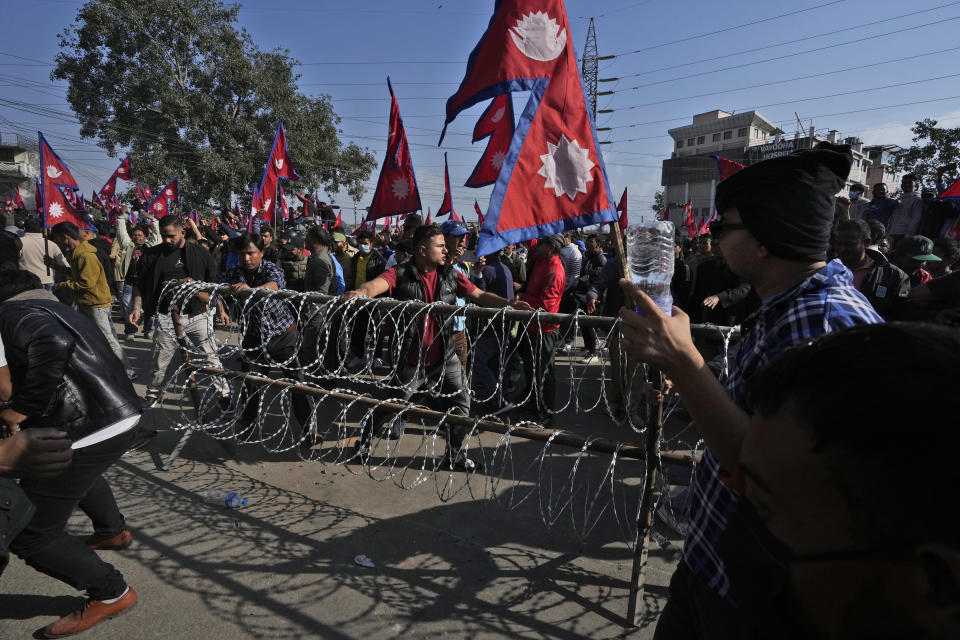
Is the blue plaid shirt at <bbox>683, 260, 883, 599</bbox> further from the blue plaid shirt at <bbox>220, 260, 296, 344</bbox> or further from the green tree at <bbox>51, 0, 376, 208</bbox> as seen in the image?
the green tree at <bbox>51, 0, 376, 208</bbox>

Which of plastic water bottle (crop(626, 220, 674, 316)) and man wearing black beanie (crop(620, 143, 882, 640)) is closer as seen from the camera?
man wearing black beanie (crop(620, 143, 882, 640))

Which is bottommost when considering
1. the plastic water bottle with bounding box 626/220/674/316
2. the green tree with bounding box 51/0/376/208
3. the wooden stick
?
the wooden stick

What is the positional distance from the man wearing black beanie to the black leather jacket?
253cm

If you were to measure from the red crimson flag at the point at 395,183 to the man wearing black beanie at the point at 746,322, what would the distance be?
176 inches

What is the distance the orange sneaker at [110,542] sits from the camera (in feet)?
9.94

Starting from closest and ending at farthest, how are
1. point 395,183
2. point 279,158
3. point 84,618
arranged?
point 84,618 → point 395,183 → point 279,158

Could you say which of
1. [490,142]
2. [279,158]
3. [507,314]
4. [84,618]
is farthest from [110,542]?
[279,158]

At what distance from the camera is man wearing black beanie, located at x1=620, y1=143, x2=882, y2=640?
1.23m

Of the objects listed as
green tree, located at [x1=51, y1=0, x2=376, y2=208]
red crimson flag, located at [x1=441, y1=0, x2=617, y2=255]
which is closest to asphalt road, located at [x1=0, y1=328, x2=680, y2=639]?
red crimson flag, located at [x1=441, y1=0, x2=617, y2=255]

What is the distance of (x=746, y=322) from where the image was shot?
5.08ft

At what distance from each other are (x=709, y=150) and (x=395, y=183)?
86.4m

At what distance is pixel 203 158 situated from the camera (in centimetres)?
2553

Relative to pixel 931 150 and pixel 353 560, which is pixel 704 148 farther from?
pixel 353 560

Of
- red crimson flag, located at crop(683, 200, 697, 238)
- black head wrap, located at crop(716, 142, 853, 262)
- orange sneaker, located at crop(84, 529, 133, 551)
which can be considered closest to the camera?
black head wrap, located at crop(716, 142, 853, 262)
